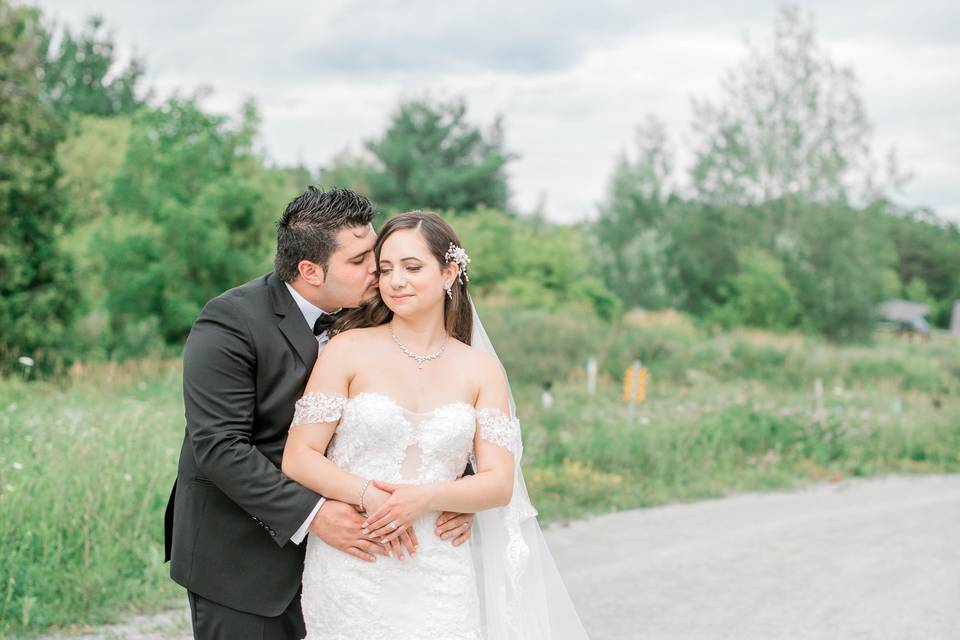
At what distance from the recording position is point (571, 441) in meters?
11.9

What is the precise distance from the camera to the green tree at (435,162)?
3797cm

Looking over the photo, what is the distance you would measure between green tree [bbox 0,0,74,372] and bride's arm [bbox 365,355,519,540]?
50.2ft

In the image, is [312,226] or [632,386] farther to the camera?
[632,386]

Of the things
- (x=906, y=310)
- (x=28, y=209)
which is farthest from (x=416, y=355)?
(x=906, y=310)

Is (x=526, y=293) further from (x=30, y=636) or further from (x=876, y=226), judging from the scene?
(x=30, y=636)

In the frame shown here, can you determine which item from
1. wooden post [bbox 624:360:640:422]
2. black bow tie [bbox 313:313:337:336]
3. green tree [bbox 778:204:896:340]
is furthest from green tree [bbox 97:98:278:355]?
green tree [bbox 778:204:896:340]

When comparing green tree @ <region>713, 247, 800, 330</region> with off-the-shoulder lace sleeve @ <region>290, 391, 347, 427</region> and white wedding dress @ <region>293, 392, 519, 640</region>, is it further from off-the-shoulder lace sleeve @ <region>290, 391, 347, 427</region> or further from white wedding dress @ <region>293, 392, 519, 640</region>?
→ off-the-shoulder lace sleeve @ <region>290, 391, 347, 427</region>

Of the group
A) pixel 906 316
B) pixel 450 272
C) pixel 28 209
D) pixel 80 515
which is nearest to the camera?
pixel 450 272

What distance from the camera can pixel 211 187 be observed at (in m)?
21.8

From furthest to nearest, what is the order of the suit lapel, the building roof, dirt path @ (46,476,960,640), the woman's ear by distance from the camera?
1. the building roof
2. dirt path @ (46,476,960,640)
3. the woman's ear
4. the suit lapel

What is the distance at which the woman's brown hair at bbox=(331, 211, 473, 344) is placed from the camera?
3.32 metres

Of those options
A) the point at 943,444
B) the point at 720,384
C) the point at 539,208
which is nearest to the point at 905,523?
the point at 943,444

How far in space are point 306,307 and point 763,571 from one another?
19.2 ft

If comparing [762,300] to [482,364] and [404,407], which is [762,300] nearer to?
[482,364]
